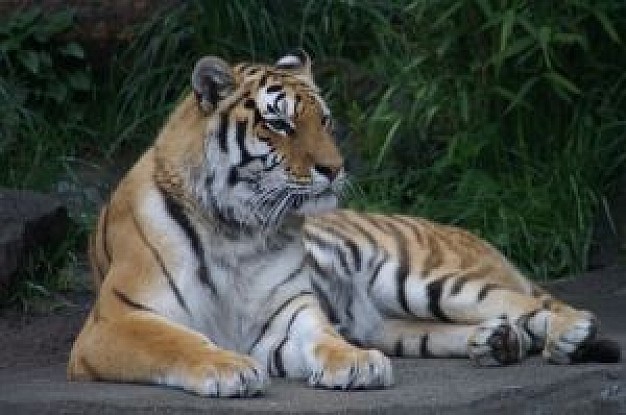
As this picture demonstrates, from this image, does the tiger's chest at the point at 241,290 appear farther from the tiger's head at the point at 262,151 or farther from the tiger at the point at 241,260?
the tiger's head at the point at 262,151

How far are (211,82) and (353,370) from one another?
1013 millimetres

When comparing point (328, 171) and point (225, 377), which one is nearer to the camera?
point (225, 377)

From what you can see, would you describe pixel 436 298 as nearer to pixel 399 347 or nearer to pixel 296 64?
pixel 399 347

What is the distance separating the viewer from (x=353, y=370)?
Answer: 4883mm

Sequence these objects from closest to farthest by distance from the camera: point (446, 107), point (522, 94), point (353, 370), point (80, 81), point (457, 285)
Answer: point (353, 370), point (457, 285), point (522, 94), point (446, 107), point (80, 81)

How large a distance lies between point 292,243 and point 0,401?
1068 mm

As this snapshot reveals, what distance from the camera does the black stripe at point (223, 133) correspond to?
17.4 feet

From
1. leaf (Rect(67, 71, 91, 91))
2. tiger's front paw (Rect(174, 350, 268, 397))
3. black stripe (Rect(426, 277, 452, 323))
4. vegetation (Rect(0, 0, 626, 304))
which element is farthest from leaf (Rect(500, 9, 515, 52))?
tiger's front paw (Rect(174, 350, 268, 397))

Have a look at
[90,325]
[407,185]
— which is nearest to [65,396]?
[90,325]

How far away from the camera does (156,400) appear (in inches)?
185

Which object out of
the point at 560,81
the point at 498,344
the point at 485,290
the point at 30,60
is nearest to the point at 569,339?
the point at 498,344

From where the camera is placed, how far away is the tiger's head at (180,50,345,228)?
Answer: 519 centimetres

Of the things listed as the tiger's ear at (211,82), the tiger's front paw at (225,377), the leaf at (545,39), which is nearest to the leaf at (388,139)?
the leaf at (545,39)

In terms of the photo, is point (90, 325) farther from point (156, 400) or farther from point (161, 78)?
point (161, 78)
